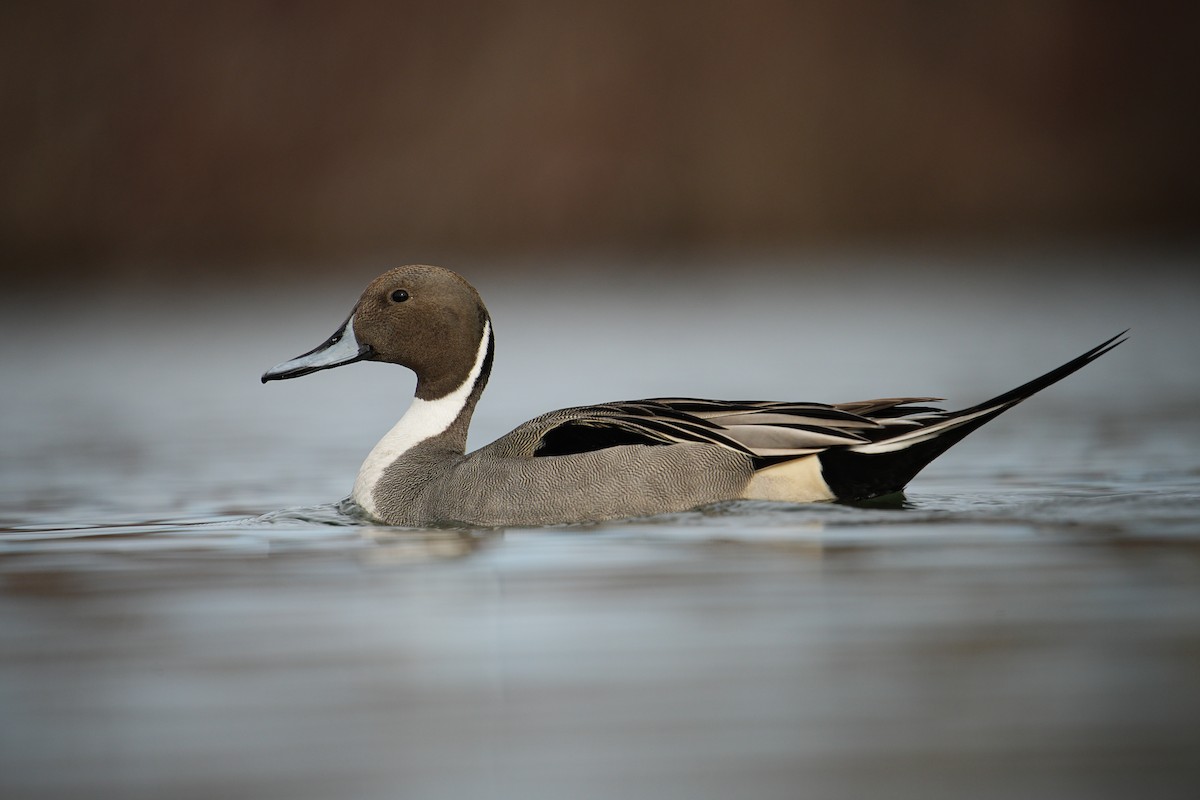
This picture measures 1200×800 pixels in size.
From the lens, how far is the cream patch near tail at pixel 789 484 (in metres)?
6.30

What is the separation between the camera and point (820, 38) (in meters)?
32.5

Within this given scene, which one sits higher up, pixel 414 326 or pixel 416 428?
pixel 414 326

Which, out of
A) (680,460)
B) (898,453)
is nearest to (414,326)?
(680,460)

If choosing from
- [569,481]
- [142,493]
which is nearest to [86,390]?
[142,493]

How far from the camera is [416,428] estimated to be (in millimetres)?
6922

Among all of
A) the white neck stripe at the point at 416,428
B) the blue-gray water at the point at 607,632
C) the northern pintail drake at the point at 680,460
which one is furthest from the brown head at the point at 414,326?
the blue-gray water at the point at 607,632

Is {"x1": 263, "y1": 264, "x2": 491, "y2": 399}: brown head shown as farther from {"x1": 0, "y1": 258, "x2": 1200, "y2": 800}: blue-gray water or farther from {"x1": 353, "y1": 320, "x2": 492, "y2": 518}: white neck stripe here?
{"x1": 0, "y1": 258, "x2": 1200, "y2": 800}: blue-gray water

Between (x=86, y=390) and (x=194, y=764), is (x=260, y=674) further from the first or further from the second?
(x=86, y=390)

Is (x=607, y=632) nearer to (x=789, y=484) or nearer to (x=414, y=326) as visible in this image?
(x=789, y=484)

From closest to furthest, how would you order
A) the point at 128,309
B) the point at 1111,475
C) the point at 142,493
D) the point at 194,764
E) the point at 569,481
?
1. the point at 194,764
2. the point at 569,481
3. the point at 1111,475
4. the point at 142,493
5. the point at 128,309

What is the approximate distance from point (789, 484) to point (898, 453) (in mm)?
394

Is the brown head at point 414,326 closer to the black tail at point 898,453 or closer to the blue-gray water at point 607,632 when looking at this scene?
the blue-gray water at point 607,632

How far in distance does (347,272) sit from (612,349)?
13334 millimetres

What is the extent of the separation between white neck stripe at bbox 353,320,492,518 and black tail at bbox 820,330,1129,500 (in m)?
1.46
